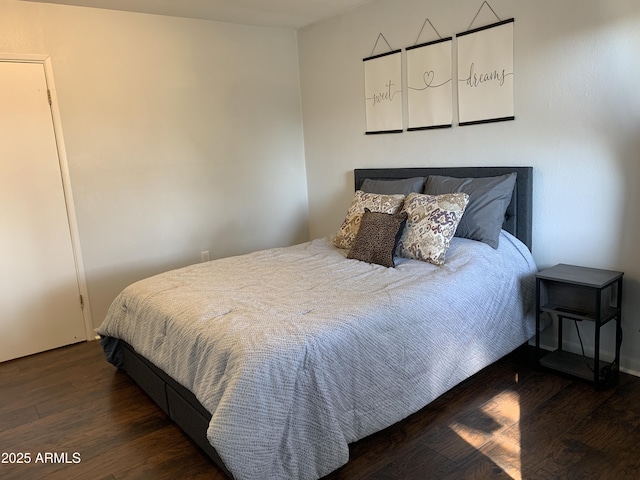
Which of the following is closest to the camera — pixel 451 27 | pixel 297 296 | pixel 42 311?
pixel 297 296

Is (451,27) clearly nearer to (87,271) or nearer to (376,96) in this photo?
(376,96)

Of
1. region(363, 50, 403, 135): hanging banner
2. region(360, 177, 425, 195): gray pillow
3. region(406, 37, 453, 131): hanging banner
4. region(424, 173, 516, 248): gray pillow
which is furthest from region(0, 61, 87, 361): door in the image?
region(424, 173, 516, 248): gray pillow

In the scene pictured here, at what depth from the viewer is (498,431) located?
2.14m

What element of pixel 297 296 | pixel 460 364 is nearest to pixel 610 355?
pixel 460 364

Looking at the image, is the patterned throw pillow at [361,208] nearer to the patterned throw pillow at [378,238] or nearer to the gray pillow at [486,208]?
the patterned throw pillow at [378,238]

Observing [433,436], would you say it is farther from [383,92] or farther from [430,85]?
[383,92]

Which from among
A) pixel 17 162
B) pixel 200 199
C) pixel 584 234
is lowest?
pixel 584 234

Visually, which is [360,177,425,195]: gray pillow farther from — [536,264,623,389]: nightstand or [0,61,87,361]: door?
[0,61,87,361]: door

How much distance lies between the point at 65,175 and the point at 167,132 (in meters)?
A: 0.79

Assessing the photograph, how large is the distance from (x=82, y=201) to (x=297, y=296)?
198 centimetres

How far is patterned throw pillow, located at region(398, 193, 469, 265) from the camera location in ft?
8.70

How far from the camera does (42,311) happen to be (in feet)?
11.0

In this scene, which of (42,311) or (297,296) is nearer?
(297,296)

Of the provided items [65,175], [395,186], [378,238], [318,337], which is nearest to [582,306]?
[378,238]
